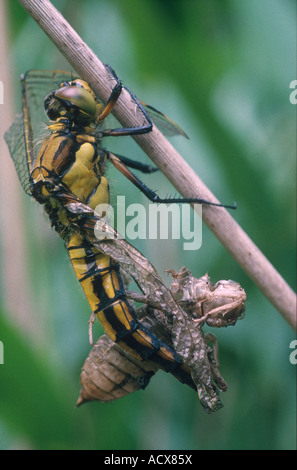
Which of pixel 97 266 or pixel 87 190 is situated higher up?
pixel 87 190

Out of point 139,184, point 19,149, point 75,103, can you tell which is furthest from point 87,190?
point 19,149

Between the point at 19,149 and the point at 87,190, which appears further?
the point at 19,149

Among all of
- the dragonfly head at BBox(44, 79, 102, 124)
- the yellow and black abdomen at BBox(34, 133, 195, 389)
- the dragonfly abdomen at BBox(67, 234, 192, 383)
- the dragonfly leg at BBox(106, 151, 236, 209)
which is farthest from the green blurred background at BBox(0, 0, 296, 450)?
the dragonfly abdomen at BBox(67, 234, 192, 383)

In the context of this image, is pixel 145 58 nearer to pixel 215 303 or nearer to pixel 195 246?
pixel 195 246


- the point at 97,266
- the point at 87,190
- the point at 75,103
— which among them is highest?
the point at 75,103

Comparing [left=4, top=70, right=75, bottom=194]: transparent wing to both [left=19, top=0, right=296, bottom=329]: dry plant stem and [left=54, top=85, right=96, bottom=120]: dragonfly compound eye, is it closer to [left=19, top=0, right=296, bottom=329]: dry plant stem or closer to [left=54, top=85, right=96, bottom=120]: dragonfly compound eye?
[left=54, top=85, right=96, bottom=120]: dragonfly compound eye

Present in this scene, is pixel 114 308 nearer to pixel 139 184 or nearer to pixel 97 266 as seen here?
pixel 97 266
